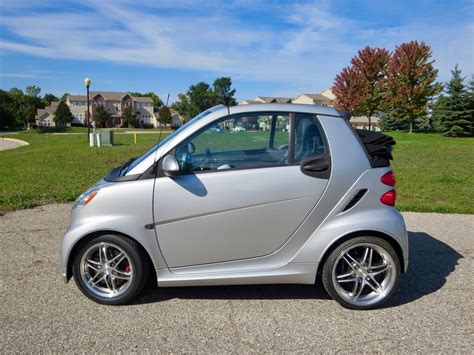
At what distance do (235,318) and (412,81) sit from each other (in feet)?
150

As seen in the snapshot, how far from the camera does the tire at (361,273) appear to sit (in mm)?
3236

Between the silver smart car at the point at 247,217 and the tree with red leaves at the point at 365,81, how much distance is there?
47188 mm

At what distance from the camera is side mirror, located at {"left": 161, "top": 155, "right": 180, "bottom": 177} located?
9.95 ft

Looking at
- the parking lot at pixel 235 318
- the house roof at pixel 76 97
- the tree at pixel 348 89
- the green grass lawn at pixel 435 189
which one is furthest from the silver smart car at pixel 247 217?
the house roof at pixel 76 97

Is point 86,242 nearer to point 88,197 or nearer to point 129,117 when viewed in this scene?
point 88,197

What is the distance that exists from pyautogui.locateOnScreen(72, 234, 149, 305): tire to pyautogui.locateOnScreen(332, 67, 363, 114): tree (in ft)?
156

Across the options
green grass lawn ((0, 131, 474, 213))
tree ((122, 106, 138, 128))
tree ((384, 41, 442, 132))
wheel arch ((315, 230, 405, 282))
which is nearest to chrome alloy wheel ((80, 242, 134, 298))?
green grass lawn ((0, 131, 474, 213))

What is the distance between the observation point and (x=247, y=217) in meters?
3.15

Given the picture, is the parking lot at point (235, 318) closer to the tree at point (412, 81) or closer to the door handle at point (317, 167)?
the door handle at point (317, 167)

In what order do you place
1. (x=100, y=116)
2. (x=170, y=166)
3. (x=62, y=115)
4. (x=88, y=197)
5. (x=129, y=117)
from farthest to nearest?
(x=129, y=117) < (x=100, y=116) < (x=62, y=115) < (x=88, y=197) < (x=170, y=166)

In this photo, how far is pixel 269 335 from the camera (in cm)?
283

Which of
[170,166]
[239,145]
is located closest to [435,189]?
[239,145]

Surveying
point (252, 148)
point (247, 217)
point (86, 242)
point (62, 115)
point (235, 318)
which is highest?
point (62, 115)

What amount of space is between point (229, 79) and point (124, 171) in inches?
4640
